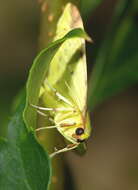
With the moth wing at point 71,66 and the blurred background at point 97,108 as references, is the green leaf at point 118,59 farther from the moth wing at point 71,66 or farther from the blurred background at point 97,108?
the blurred background at point 97,108

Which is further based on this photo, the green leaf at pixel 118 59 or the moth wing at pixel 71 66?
the green leaf at pixel 118 59

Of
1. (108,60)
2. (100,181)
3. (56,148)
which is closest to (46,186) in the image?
(56,148)

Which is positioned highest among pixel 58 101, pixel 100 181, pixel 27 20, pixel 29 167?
pixel 29 167

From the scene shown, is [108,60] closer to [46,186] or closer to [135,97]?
[46,186]

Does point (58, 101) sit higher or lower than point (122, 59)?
higher

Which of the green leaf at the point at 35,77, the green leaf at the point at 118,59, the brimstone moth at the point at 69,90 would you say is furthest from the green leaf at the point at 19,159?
the green leaf at the point at 118,59

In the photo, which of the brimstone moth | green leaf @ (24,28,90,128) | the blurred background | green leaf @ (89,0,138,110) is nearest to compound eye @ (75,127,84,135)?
the brimstone moth
